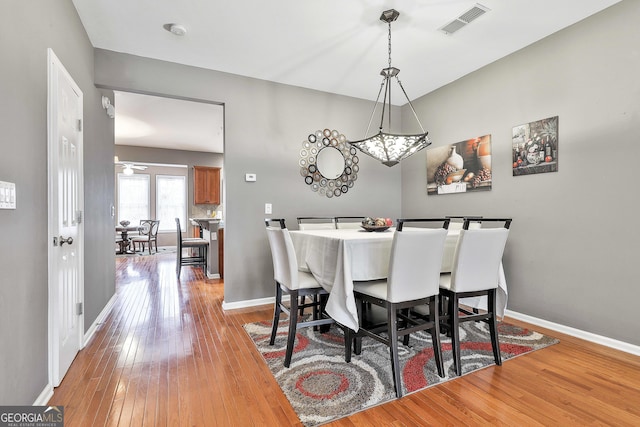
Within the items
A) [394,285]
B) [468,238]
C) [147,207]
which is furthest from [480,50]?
[147,207]

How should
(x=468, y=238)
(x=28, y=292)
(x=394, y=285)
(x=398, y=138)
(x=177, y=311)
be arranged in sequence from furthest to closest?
(x=177, y=311), (x=398, y=138), (x=468, y=238), (x=394, y=285), (x=28, y=292)

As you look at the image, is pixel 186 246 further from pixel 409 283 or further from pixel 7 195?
pixel 409 283

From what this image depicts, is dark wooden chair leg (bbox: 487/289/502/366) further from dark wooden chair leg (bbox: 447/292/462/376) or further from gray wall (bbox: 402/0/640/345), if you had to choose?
gray wall (bbox: 402/0/640/345)

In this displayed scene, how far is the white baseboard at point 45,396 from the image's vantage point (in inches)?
65.3

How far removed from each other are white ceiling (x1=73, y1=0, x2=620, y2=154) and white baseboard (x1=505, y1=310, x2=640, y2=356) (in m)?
2.64

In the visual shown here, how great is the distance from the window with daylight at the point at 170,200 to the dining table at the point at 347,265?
26.4 ft

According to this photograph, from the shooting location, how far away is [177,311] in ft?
11.2

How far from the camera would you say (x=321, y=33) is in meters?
2.82

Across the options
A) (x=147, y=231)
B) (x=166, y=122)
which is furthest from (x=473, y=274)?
(x=147, y=231)

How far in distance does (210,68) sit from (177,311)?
2.74 metres

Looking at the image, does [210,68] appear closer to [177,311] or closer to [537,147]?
[177,311]

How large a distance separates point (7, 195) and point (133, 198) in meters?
8.99

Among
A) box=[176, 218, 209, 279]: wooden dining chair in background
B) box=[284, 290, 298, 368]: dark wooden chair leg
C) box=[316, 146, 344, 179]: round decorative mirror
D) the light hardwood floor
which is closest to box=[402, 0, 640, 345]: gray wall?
the light hardwood floor

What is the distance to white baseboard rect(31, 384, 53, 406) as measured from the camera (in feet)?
5.45
